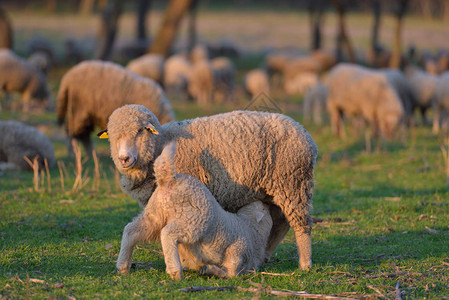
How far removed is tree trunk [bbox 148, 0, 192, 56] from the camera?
2158 centimetres

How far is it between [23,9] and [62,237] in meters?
50.1

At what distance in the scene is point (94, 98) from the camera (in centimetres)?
1090

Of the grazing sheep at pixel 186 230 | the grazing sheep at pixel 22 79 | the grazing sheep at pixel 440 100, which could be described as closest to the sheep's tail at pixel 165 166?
the grazing sheep at pixel 186 230

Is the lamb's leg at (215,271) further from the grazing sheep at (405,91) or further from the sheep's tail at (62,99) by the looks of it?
the grazing sheep at (405,91)

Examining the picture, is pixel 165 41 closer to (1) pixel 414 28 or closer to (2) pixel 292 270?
(2) pixel 292 270

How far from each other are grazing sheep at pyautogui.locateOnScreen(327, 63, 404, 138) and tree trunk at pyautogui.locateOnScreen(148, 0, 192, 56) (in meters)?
6.94

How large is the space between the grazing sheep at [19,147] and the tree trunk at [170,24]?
11917 mm

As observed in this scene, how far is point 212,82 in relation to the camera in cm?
2442

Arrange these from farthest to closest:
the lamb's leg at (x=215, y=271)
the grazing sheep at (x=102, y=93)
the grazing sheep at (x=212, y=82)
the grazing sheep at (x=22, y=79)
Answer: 1. the grazing sheep at (x=212, y=82)
2. the grazing sheep at (x=22, y=79)
3. the grazing sheep at (x=102, y=93)
4. the lamb's leg at (x=215, y=271)

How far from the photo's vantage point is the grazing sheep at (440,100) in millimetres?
17828

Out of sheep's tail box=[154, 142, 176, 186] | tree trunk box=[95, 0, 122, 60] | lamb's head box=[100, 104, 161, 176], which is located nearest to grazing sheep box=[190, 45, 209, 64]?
tree trunk box=[95, 0, 122, 60]

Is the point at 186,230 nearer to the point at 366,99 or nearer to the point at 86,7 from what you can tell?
the point at 366,99

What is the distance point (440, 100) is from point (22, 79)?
12305 mm

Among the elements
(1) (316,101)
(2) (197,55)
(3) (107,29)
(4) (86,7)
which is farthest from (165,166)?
(4) (86,7)
